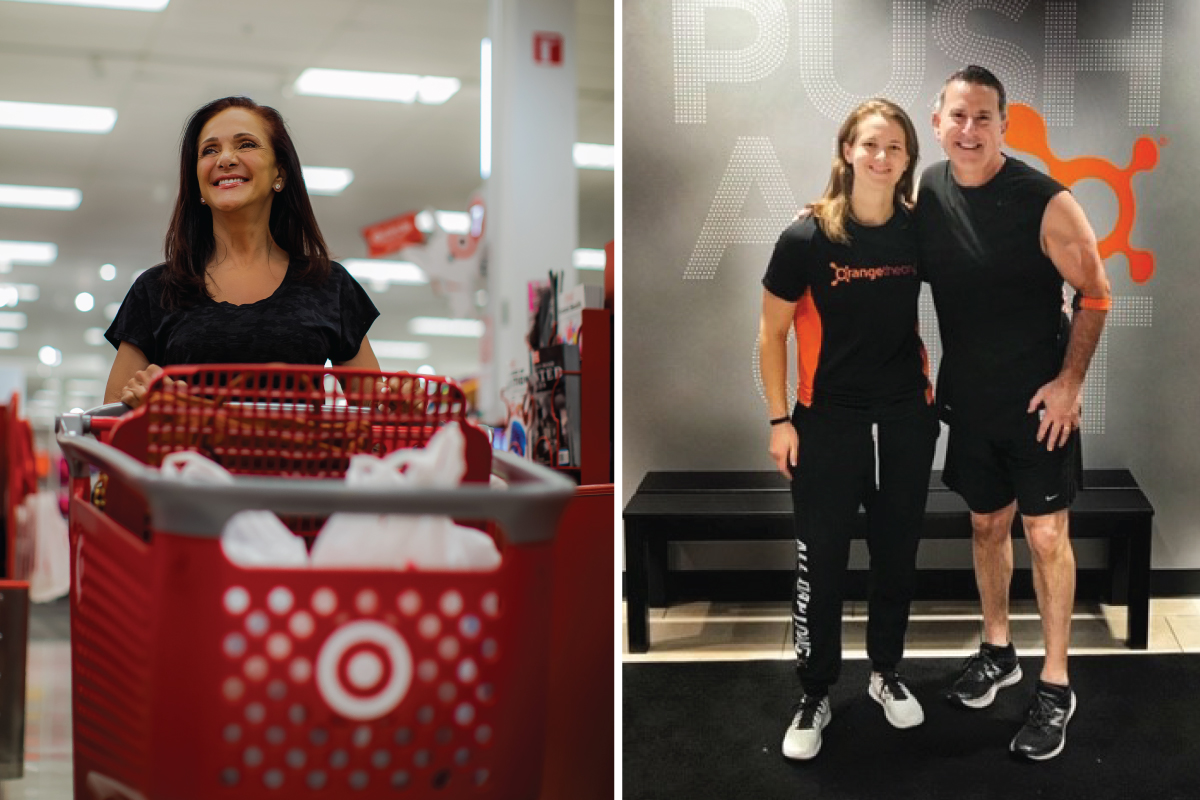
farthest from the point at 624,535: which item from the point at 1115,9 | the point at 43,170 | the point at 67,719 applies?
the point at 43,170

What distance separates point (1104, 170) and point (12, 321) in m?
20.8

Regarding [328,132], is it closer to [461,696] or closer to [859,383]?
[859,383]

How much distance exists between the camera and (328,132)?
10.1m

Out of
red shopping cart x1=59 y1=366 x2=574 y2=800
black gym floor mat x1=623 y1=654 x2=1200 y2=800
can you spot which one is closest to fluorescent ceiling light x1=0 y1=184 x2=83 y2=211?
black gym floor mat x1=623 y1=654 x2=1200 y2=800

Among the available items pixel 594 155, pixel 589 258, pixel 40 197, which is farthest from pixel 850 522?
pixel 589 258

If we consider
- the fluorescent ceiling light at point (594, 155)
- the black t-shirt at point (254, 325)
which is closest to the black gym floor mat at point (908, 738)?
the black t-shirt at point (254, 325)

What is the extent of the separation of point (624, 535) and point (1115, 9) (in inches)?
55.8

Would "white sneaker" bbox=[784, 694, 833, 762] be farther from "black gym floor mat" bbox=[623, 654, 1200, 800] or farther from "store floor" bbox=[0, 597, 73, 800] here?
"store floor" bbox=[0, 597, 73, 800]

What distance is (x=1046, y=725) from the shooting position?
8.16ft

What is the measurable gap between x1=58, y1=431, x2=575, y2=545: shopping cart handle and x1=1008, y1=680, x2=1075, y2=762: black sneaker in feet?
5.03

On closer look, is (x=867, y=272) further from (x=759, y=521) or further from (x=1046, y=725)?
(x=1046, y=725)

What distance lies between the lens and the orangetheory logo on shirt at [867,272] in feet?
8.14

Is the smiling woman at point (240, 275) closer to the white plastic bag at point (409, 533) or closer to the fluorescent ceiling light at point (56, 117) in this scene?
the white plastic bag at point (409, 533)

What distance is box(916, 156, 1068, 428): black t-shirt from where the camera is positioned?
244 centimetres
